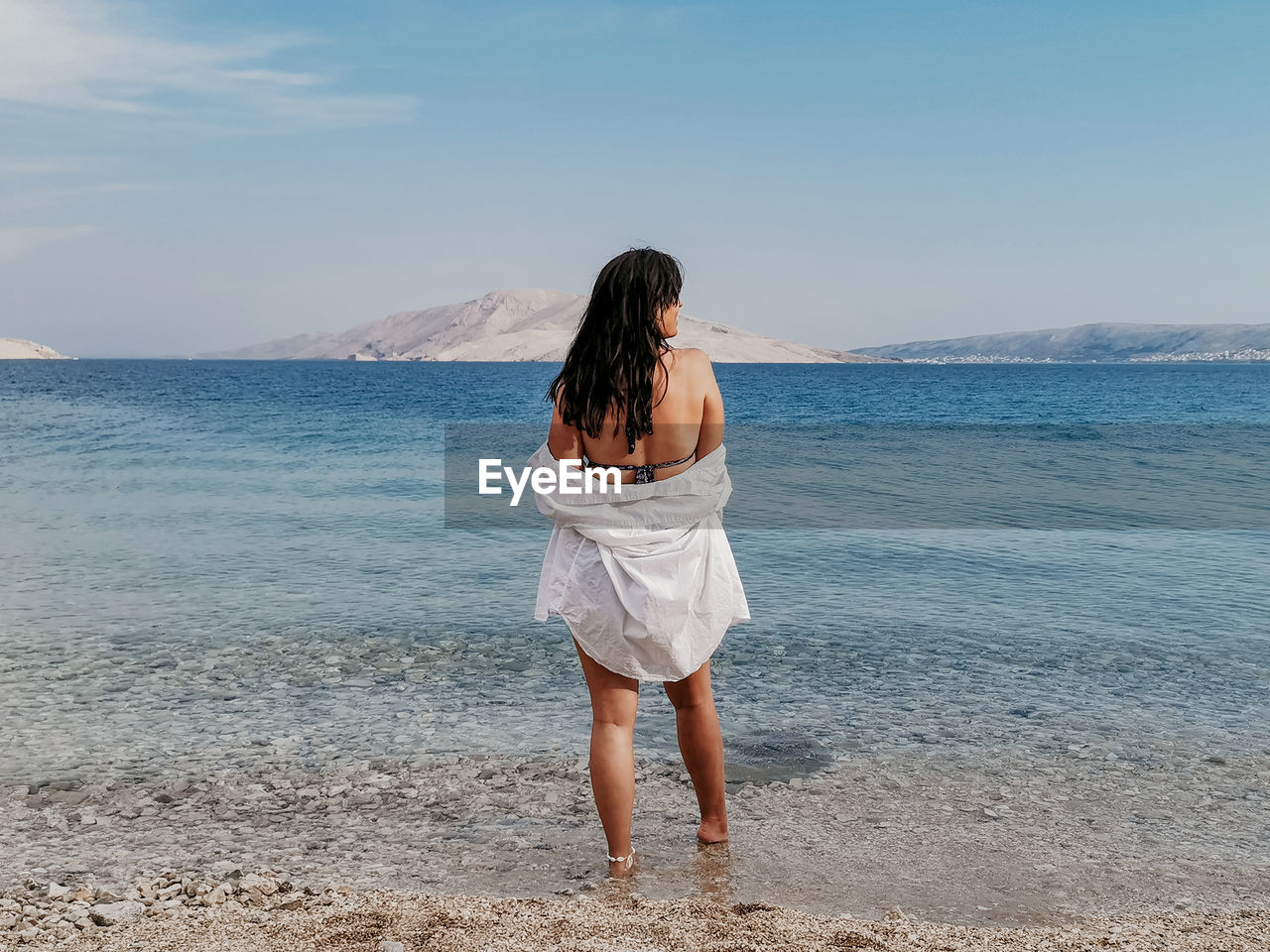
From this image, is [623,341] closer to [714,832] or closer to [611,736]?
[611,736]

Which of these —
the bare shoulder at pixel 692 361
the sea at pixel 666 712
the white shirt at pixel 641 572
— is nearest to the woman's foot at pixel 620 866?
the sea at pixel 666 712

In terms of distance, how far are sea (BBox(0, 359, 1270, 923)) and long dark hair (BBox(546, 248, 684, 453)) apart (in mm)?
1521

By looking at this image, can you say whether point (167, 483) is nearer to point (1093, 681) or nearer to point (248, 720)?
point (248, 720)

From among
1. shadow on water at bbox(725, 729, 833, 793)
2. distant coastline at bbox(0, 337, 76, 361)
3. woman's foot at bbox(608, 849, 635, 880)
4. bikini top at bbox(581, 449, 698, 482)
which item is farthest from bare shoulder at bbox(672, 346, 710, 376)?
distant coastline at bbox(0, 337, 76, 361)

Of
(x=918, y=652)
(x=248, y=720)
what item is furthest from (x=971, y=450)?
(x=248, y=720)

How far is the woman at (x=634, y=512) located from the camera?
2877 millimetres

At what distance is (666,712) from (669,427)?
7.64ft

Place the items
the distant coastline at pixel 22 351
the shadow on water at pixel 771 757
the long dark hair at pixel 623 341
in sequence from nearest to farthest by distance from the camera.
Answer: the long dark hair at pixel 623 341 < the shadow on water at pixel 771 757 < the distant coastline at pixel 22 351

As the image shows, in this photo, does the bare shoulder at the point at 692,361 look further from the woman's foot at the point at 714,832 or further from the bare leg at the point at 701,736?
the woman's foot at the point at 714,832

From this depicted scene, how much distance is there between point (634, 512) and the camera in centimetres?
295

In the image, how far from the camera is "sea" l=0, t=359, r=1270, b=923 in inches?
129

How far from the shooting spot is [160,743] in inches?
173

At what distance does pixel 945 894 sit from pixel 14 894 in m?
2.84

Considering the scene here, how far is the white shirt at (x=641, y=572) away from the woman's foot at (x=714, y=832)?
2.28 feet
